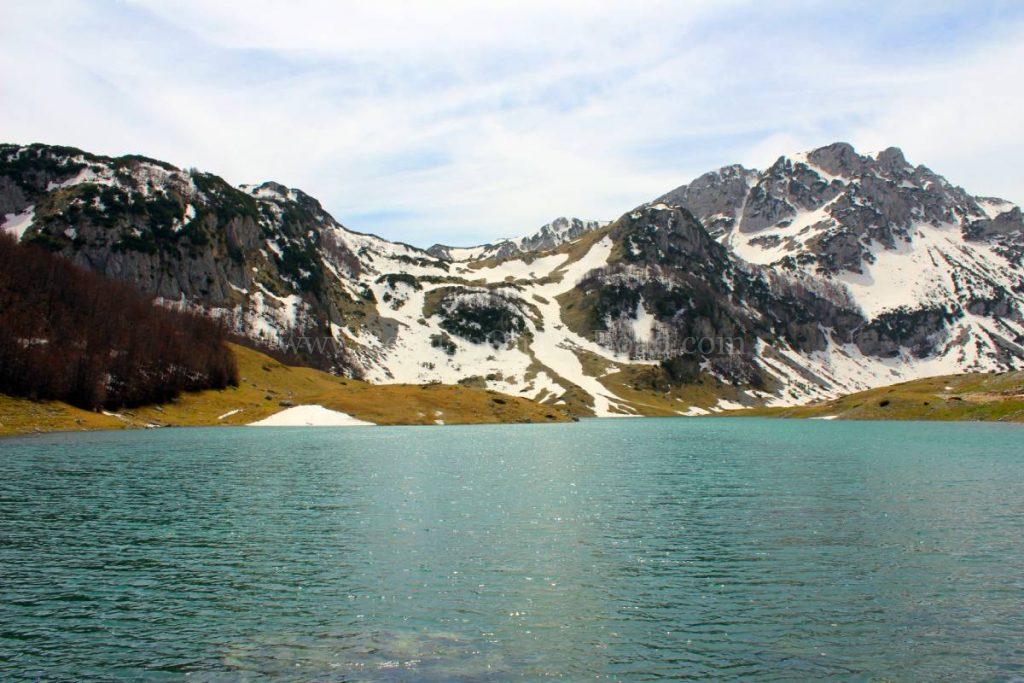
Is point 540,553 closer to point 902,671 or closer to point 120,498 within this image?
point 902,671

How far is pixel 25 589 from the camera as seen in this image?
1415 inches

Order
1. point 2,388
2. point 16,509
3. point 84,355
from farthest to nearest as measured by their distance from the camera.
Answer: point 84,355
point 2,388
point 16,509

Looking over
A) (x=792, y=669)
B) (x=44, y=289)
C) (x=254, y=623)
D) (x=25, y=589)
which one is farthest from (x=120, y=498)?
(x=44, y=289)

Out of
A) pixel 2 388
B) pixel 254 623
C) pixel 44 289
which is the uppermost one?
pixel 44 289

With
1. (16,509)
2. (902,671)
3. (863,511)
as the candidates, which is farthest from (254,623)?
(863,511)

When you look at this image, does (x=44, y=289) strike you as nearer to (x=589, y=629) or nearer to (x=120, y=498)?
(x=120, y=498)

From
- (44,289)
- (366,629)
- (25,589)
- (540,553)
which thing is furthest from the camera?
(44,289)

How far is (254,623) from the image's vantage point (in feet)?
103

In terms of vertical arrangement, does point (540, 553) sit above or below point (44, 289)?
below

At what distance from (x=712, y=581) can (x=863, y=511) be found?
2784 centimetres

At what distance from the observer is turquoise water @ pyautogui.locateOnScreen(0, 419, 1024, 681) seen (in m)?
27.0

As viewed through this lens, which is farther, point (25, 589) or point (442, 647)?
point (25, 589)

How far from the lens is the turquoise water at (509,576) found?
26984 millimetres

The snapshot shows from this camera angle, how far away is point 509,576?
38.9m
